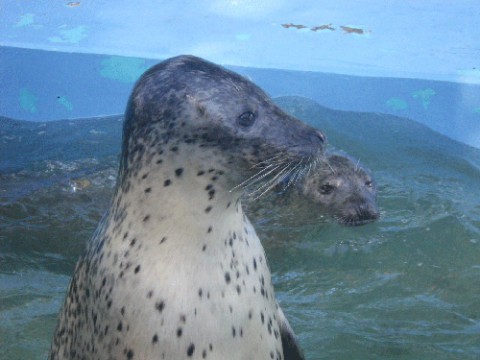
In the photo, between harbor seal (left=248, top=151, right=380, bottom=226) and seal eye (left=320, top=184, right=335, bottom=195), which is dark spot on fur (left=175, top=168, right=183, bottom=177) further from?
seal eye (left=320, top=184, right=335, bottom=195)

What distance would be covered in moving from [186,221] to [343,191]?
2905 millimetres

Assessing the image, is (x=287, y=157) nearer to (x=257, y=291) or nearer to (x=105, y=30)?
(x=257, y=291)

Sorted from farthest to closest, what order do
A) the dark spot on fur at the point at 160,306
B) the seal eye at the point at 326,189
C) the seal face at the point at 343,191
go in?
the seal eye at the point at 326,189 < the seal face at the point at 343,191 < the dark spot on fur at the point at 160,306

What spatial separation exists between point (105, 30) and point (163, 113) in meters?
5.56

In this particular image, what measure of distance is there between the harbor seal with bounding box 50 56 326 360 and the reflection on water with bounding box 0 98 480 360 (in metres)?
1.92

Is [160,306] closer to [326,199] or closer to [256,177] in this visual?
[256,177]

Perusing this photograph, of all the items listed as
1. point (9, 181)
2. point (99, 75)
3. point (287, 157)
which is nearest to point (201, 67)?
point (287, 157)

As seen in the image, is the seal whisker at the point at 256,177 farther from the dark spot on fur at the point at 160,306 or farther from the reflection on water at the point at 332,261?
the reflection on water at the point at 332,261

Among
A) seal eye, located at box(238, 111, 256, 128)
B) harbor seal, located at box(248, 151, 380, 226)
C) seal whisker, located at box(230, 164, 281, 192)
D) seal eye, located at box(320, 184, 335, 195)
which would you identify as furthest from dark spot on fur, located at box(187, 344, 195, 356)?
seal eye, located at box(320, 184, 335, 195)

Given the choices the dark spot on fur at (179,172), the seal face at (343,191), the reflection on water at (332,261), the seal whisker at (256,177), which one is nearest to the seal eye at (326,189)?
the seal face at (343,191)

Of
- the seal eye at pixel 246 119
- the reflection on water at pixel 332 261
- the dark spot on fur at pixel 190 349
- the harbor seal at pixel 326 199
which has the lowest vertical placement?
the reflection on water at pixel 332 261

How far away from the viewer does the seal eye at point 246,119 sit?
2513mm

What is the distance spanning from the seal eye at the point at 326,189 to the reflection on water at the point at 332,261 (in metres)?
0.18

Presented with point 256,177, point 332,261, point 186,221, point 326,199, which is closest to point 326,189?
point 326,199
